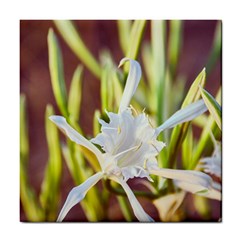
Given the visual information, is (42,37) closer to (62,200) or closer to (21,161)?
(21,161)

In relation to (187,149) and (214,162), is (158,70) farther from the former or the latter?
(214,162)

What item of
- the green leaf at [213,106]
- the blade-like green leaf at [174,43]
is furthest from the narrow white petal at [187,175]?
the blade-like green leaf at [174,43]

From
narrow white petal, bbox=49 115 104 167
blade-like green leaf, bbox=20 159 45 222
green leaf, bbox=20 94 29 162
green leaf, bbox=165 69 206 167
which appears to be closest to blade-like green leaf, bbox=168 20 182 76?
green leaf, bbox=165 69 206 167

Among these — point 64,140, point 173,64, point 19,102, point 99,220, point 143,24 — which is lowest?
point 99,220

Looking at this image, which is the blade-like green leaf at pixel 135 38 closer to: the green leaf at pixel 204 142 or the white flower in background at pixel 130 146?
the white flower in background at pixel 130 146

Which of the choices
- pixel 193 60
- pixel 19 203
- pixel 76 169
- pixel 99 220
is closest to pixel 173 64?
pixel 193 60
